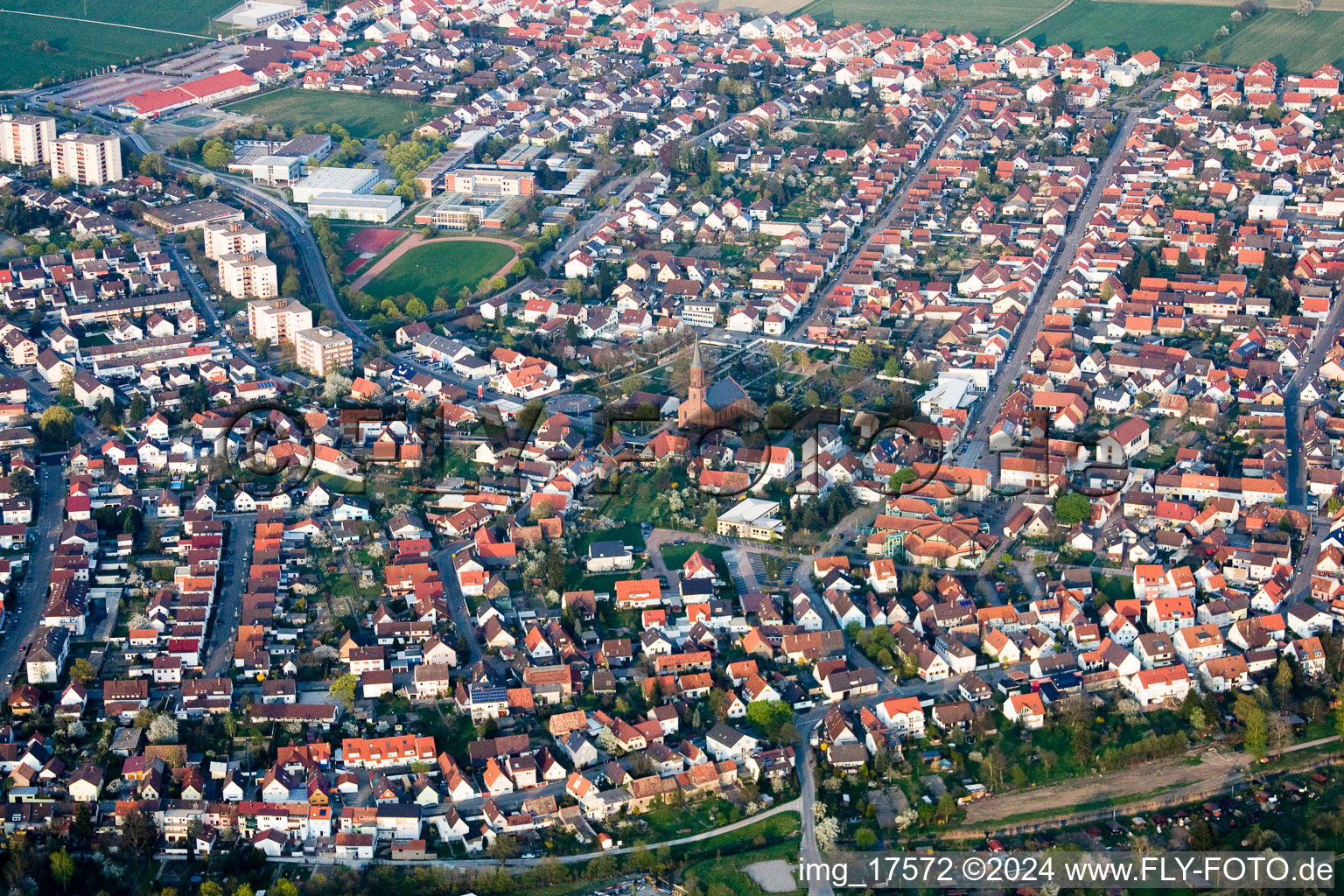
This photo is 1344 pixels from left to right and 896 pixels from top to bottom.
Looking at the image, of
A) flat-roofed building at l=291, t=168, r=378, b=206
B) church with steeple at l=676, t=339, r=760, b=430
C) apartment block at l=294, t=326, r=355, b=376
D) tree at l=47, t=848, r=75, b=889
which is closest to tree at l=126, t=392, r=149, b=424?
apartment block at l=294, t=326, r=355, b=376

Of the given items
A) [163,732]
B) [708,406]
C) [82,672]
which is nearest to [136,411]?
[82,672]

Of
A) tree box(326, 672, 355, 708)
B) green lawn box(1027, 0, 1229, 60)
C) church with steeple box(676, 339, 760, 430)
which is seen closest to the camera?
tree box(326, 672, 355, 708)

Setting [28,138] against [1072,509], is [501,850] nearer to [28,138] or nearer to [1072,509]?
[1072,509]

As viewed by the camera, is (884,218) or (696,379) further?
(884,218)

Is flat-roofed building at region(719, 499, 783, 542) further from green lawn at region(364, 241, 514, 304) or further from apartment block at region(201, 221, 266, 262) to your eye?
apartment block at region(201, 221, 266, 262)

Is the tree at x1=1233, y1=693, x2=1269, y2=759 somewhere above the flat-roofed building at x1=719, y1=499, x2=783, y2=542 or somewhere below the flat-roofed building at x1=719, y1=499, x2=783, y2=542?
above

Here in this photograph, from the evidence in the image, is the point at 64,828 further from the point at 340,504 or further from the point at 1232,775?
the point at 1232,775
